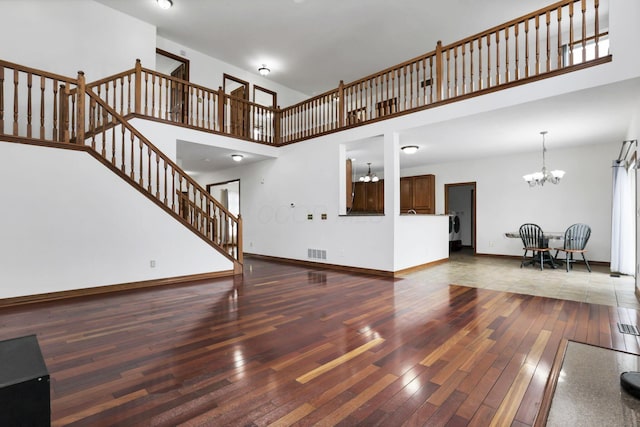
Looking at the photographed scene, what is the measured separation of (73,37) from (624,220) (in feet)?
35.8

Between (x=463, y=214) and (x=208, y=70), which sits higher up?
(x=208, y=70)

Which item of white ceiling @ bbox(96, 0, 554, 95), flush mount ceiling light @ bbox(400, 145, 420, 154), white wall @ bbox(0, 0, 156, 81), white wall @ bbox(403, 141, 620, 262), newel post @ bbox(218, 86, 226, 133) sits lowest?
white wall @ bbox(403, 141, 620, 262)

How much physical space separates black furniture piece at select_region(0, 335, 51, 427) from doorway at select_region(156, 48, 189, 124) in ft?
19.3

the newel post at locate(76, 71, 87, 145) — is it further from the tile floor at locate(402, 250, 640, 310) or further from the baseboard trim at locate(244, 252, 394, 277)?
the tile floor at locate(402, 250, 640, 310)

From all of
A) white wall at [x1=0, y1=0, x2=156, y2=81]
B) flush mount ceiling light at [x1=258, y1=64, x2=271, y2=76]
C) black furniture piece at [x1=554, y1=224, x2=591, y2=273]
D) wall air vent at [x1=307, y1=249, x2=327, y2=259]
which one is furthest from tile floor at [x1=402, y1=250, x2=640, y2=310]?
white wall at [x1=0, y1=0, x2=156, y2=81]

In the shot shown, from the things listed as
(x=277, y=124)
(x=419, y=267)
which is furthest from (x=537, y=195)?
(x=277, y=124)

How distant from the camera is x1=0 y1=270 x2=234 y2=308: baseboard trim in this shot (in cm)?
386

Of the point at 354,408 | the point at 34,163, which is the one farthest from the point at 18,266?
the point at 354,408

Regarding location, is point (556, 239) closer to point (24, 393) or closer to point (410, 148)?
point (410, 148)

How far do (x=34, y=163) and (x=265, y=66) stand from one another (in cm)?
612

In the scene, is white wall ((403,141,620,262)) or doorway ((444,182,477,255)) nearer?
white wall ((403,141,620,262))

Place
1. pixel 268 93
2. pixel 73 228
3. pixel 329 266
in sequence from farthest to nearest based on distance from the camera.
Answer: pixel 268 93, pixel 329 266, pixel 73 228

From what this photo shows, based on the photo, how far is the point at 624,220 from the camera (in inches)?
216

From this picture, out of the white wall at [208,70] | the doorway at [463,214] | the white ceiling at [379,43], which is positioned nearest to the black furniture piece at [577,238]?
the white ceiling at [379,43]
